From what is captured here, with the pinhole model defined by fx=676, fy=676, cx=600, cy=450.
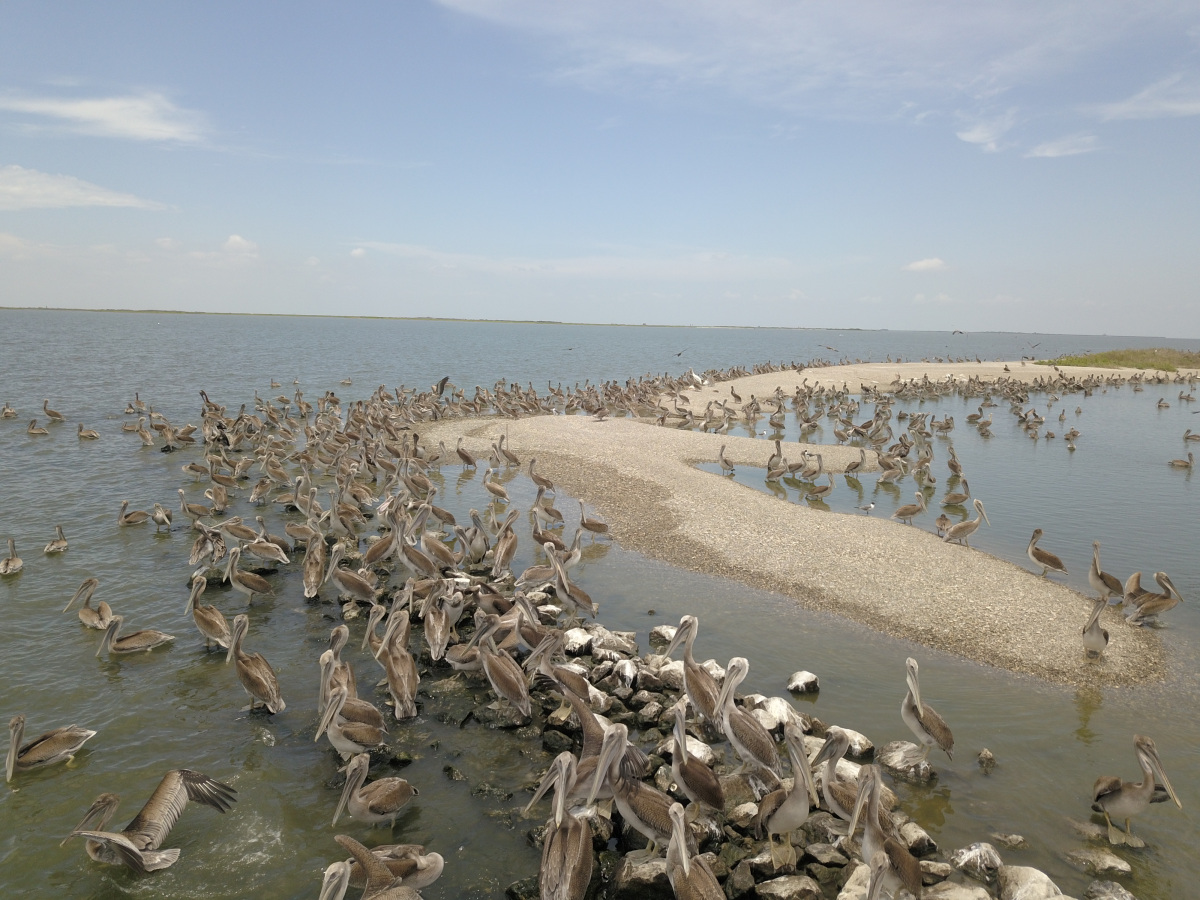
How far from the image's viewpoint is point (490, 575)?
42.1ft

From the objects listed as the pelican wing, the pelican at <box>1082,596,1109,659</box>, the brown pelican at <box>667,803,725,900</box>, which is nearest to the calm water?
the pelican wing

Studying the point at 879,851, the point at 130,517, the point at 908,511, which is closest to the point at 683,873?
the point at 879,851

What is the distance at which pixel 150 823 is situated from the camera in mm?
6117

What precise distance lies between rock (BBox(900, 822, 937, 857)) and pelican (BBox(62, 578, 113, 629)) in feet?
36.0

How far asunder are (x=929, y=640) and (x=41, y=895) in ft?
36.1

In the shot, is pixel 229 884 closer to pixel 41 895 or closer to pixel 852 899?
pixel 41 895

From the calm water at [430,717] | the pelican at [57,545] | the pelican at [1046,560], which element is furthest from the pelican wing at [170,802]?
the pelican at [1046,560]

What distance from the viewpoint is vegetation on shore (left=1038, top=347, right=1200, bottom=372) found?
65688 mm

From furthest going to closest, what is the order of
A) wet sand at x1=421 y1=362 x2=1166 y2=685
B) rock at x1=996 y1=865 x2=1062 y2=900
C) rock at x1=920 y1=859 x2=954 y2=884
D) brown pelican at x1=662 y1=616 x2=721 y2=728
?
wet sand at x1=421 y1=362 x2=1166 y2=685 → brown pelican at x1=662 y1=616 x2=721 y2=728 → rock at x1=920 y1=859 x2=954 y2=884 → rock at x1=996 y1=865 x2=1062 y2=900

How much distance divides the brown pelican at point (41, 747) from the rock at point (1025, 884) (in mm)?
9339

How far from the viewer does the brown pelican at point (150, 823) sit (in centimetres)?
593

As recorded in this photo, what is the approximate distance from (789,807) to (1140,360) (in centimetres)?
8241

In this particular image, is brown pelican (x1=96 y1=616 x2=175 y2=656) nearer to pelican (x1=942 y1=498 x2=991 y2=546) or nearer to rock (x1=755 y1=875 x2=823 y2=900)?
rock (x1=755 y1=875 x2=823 y2=900)

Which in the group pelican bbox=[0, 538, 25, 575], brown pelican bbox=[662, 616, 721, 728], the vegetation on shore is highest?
the vegetation on shore
